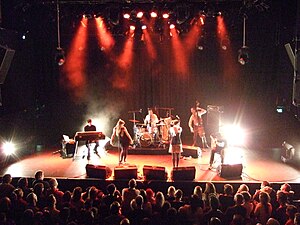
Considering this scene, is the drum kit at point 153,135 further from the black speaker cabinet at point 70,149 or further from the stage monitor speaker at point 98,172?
the stage monitor speaker at point 98,172

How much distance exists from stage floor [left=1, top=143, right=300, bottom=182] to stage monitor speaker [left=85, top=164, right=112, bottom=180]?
25cm

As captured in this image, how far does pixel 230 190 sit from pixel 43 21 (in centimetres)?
1284

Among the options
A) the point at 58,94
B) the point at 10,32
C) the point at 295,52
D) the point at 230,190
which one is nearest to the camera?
the point at 230,190

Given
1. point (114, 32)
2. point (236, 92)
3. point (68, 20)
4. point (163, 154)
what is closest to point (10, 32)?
point (68, 20)

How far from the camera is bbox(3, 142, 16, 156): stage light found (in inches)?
582

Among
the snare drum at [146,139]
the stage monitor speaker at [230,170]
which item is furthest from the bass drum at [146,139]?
the stage monitor speaker at [230,170]

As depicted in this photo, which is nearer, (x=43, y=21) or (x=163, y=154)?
(x=163, y=154)

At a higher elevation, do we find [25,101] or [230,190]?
[25,101]

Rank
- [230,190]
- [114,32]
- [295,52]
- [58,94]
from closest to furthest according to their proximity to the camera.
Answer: [230,190], [295,52], [114,32], [58,94]

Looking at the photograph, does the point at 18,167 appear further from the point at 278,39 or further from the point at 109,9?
the point at 278,39

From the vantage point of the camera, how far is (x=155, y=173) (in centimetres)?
1188

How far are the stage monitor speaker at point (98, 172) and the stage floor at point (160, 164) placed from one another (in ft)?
0.82

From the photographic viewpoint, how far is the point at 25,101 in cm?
1714

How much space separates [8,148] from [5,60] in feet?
10.5
